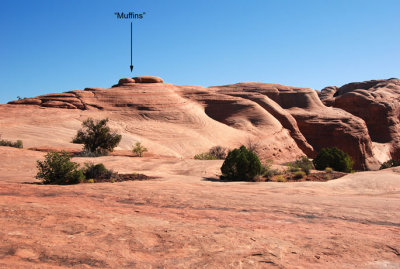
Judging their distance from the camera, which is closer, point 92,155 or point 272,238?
point 272,238

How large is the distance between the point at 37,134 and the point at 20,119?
461 centimetres

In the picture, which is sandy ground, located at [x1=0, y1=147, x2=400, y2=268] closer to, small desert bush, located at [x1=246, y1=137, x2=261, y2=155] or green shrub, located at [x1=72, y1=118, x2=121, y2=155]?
green shrub, located at [x1=72, y1=118, x2=121, y2=155]

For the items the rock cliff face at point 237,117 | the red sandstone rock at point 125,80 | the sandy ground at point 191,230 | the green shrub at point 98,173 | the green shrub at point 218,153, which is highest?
the red sandstone rock at point 125,80

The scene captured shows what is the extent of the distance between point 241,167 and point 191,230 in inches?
321

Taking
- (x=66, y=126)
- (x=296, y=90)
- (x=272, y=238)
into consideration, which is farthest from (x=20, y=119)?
(x=296, y=90)

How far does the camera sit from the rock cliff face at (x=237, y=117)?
2825 centimetres

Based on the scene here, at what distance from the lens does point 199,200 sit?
6.56 metres

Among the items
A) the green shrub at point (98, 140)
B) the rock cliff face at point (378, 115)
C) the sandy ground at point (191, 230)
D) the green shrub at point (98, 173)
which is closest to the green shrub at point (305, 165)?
the sandy ground at point (191, 230)

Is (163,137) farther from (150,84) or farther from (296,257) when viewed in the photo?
(296,257)

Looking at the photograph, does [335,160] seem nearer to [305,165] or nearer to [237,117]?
[305,165]

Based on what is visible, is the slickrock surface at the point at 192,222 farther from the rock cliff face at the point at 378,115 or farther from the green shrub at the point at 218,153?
the rock cliff face at the point at 378,115

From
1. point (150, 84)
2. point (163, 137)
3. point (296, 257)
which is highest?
point (150, 84)

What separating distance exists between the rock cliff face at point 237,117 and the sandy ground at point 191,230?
693 inches

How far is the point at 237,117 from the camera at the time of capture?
3344cm
